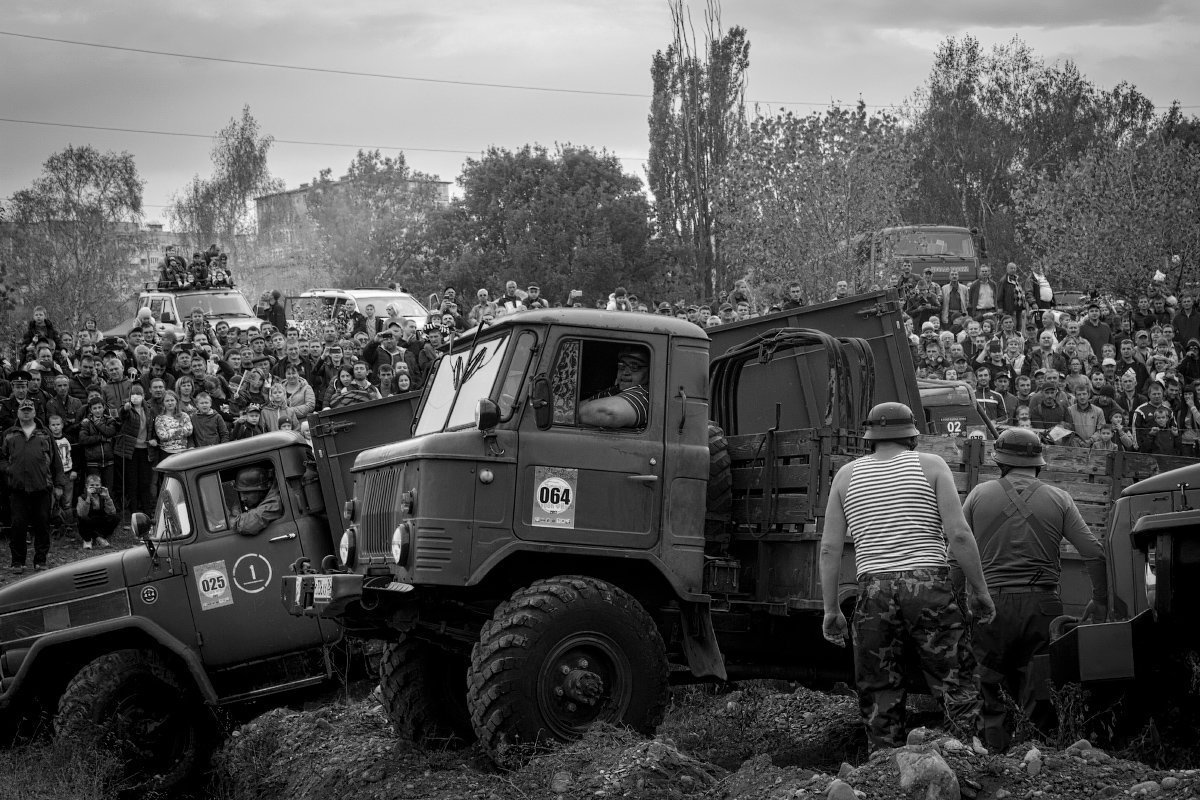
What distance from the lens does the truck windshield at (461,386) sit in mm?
7906

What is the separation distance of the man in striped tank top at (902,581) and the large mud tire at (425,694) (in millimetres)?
3084

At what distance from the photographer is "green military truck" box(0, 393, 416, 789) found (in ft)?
32.3

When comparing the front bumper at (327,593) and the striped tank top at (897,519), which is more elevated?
the striped tank top at (897,519)

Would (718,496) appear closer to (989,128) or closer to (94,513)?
(94,513)

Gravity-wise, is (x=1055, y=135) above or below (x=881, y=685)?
above

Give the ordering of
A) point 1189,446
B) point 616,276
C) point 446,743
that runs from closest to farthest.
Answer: point 446,743 < point 1189,446 < point 616,276

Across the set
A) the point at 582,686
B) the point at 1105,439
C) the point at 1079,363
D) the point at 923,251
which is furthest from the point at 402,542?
the point at 923,251

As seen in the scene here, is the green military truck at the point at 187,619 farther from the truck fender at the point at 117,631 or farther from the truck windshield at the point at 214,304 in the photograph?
the truck windshield at the point at 214,304

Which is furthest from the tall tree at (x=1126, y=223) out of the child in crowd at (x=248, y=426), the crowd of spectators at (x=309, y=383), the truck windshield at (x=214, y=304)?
the child in crowd at (x=248, y=426)

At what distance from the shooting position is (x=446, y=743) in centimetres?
834

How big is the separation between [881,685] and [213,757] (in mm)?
5971

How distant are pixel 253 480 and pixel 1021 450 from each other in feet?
19.5

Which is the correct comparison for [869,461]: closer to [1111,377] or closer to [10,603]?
[10,603]

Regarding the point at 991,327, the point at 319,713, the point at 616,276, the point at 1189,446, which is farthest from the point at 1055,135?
the point at 319,713
